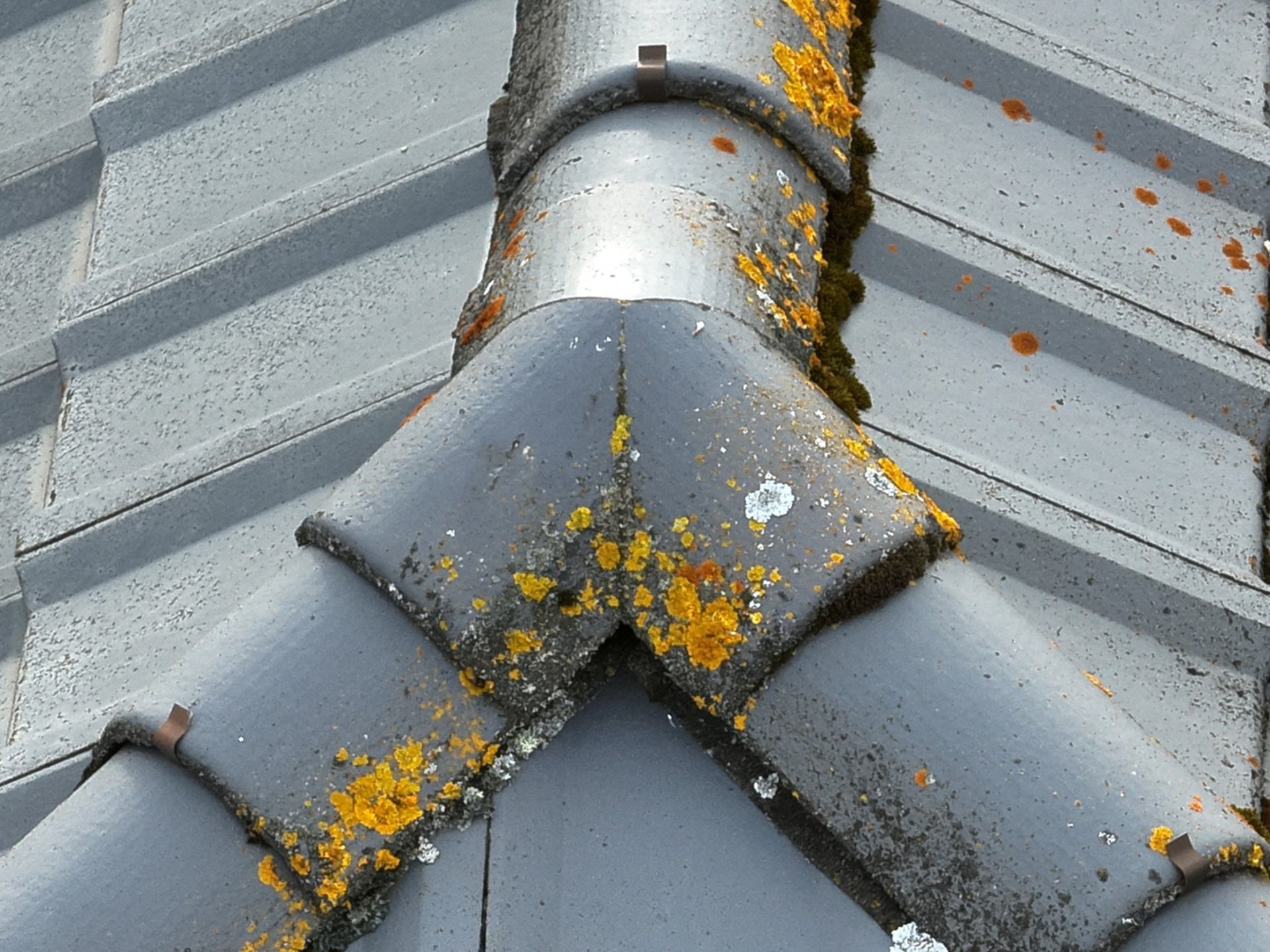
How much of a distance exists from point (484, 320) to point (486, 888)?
598 millimetres

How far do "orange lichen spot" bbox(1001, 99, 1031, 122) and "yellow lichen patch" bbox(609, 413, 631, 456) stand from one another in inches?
42.0

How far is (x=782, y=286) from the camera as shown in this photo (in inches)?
59.2

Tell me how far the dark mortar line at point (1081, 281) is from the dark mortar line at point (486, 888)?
1.03 m

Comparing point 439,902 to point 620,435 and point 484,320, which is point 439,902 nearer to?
point 620,435

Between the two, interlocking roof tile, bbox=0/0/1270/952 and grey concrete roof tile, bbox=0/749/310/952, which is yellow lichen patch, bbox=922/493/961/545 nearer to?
interlocking roof tile, bbox=0/0/1270/952

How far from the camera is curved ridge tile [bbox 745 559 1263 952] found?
112 centimetres

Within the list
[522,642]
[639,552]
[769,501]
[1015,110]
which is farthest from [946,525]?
[1015,110]

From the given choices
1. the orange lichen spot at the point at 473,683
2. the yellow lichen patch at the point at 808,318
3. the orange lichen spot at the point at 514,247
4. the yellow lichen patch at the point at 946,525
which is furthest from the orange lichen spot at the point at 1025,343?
the orange lichen spot at the point at 473,683

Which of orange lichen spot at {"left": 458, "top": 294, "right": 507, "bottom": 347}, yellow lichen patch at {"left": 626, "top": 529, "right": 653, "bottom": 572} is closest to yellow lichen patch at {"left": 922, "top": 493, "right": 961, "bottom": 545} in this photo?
yellow lichen patch at {"left": 626, "top": 529, "right": 653, "bottom": 572}

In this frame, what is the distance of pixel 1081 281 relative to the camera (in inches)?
72.6

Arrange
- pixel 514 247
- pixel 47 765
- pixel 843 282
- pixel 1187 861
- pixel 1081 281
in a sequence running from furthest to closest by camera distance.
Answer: pixel 1081 281, pixel 843 282, pixel 47 765, pixel 514 247, pixel 1187 861

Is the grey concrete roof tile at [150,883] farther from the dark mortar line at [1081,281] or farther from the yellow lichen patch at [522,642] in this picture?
the dark mortar line at [1081,281]

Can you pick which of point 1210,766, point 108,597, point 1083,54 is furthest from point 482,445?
point 1083,54

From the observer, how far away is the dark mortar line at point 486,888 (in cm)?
120
